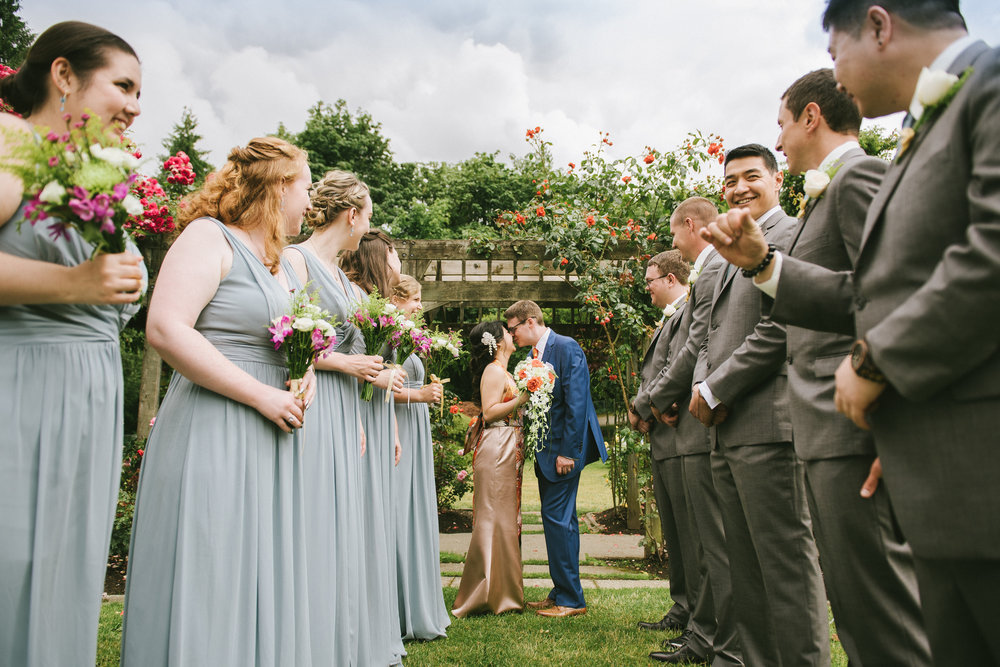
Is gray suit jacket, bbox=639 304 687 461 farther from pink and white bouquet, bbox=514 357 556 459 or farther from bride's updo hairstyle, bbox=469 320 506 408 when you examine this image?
bride's updo hairstyle, bbox=469 320 506 408

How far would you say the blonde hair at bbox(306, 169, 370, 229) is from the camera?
4121 mm

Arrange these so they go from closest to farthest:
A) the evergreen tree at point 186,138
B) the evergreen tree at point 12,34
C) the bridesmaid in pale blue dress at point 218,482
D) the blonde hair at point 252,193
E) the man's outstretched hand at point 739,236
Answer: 1. the man's outstretched hand at point 739,236
2. the bridesmaid in pale blue dress at point 218,482
3. the blonde hair at point 252,193
4. the evergreen tree at point 12,34
5. the evergreen tree at point 186,138

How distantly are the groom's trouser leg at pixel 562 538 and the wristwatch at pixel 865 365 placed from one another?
151 inches

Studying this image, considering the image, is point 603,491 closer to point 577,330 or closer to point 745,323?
point 577,330

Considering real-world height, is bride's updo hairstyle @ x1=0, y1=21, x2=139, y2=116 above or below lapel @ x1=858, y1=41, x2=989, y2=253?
above

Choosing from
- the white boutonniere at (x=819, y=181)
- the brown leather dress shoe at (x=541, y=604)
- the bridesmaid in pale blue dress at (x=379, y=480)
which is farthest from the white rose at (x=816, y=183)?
the brown leather dress shoe at (x=541, y=604)

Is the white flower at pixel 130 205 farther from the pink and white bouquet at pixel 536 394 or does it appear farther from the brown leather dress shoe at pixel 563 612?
the brown leather dress shoe at pixel 563 612

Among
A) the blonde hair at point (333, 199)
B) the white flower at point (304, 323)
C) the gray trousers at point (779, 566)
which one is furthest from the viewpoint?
the blonde hair at point (333, 199)

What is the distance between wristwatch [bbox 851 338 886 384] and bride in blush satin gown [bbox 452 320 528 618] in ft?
13.4

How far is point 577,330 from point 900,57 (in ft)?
24.8

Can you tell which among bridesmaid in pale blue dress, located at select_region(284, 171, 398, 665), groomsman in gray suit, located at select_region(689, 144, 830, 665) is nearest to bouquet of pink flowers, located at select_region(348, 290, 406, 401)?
bridesmaid in pale blue dress, located at select_region(284, 171, 398, 665)

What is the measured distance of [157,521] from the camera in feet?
7.95

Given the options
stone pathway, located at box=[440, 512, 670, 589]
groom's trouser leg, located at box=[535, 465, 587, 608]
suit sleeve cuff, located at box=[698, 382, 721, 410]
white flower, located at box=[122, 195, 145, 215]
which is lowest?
stone pathway, located at box=[440, 512, 670, 589]

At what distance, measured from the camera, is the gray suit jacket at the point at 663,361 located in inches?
191
